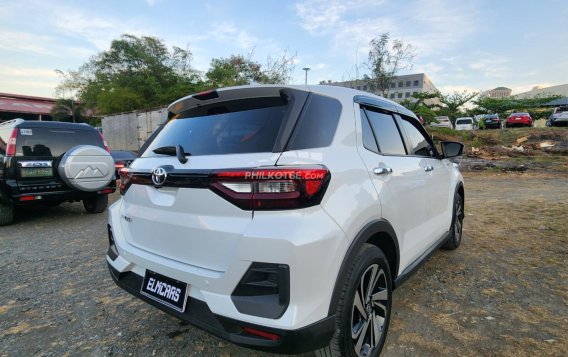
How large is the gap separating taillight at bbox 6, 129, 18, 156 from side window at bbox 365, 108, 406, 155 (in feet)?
18.2

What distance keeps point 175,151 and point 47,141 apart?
15.8 feet

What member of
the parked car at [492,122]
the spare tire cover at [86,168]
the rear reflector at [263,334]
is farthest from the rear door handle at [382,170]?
the parked car at [492,122]

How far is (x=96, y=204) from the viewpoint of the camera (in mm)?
6621

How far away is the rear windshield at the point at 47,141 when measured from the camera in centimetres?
539

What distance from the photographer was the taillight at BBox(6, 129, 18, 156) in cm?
526

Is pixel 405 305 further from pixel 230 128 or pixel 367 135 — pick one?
pixel 230 128

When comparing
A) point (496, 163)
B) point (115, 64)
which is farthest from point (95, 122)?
point (496, 163)

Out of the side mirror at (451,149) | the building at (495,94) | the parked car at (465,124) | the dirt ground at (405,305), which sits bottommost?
the dirt ground at (405,305)

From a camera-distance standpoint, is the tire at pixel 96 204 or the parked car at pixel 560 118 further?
the parked car at pixel 560 118

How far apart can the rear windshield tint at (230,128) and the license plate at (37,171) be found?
13.9ft

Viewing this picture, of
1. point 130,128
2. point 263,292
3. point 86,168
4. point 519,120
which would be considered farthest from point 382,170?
point 519,120

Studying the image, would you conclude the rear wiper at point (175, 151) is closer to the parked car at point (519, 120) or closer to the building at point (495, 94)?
the parked car at point (519, 120)

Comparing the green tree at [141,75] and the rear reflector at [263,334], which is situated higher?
the green tree at [141,75]

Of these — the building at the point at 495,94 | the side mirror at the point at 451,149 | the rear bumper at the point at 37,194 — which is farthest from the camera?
the building at the point at 495,94
